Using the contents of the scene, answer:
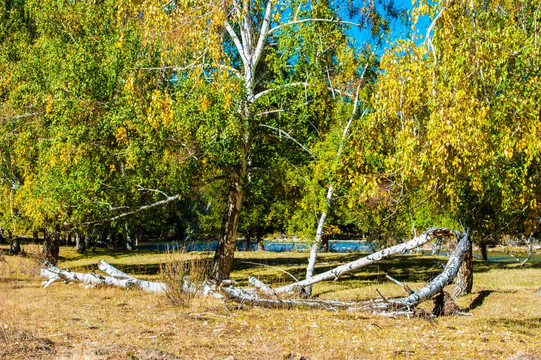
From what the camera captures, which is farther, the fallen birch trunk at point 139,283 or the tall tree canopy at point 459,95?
the fallen birch trunk at point 139,283

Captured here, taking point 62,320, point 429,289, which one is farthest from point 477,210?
point 62,320

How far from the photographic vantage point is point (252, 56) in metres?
14.5

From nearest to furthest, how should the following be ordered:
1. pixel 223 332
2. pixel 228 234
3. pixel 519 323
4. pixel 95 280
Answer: pixel 223 332, pixel 519 323, pixel 95 280, pixel 228 234

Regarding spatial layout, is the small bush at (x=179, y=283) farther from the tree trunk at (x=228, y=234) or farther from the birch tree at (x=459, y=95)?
the tree trunk at (x=228, y=234)

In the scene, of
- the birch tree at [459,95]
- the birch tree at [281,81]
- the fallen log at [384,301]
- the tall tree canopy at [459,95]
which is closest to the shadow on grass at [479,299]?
the fallen log at [384,301]

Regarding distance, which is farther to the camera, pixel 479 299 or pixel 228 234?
pixel 228 234

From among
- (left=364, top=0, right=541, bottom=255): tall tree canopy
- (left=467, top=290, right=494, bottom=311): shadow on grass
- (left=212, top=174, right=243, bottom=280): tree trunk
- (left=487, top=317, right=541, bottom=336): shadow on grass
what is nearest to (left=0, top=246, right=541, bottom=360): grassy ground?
(left=487, top=317, right=541, bottom=336): shadow on grass

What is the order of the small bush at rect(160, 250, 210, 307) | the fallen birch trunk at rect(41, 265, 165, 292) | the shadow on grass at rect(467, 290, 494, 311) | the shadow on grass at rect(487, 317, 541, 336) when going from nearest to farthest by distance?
the shadow on grass at rect(487, 317, 541, 336) → the small bush at rect(160, 250, 210, 307) → the fallen birch trunk at rect(41, 265, 165, 292) → the shadow on grass at rect(467, 290, 494, 311)

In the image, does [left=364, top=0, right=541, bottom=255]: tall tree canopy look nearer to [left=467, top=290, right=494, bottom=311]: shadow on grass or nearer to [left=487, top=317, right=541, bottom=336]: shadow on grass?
[left=487, top=317, right=541, bottom=336]: shadow on grass

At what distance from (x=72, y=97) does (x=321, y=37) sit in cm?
772

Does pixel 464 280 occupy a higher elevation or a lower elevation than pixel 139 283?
lower

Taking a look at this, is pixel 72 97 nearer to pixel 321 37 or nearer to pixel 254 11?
pixel 254 11

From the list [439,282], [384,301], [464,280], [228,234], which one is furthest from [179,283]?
[464,280]

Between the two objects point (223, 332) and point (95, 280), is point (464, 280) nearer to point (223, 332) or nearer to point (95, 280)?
point (223, 332)
